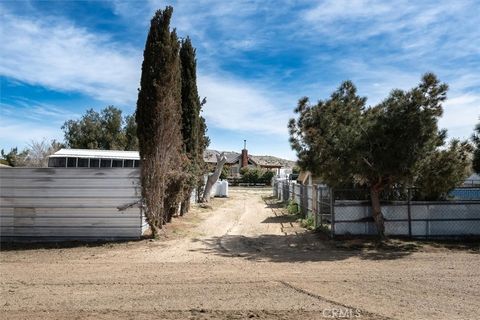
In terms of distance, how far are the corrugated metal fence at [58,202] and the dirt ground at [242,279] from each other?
859mm

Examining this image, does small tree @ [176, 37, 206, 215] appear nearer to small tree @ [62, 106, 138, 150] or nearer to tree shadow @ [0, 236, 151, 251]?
tree shadow @ [0, 236, 151, 251]

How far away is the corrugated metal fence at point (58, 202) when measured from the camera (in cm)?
1269

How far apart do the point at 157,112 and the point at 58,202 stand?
4047mm

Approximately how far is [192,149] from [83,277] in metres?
12.7

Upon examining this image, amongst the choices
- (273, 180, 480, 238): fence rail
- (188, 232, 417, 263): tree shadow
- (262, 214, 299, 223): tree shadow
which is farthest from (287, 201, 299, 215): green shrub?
(273, 180, 480, 238): fence rail

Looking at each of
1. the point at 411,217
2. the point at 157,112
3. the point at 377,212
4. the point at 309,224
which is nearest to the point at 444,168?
the point at 411,217

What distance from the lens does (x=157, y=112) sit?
13.1 m

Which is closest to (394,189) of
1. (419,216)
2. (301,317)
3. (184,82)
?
(419,216)

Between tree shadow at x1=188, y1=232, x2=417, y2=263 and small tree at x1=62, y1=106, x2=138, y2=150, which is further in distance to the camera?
small tree at x1=62, y1=106, x2=138, y2=150

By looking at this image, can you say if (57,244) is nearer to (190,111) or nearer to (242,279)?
(242,279)

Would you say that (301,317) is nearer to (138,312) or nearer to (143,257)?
(138,312)

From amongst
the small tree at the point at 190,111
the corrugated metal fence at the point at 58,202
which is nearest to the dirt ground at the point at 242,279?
the corrugated metal fence at the point at 58,202

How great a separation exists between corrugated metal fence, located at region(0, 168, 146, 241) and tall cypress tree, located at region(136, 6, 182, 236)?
790 millimetres

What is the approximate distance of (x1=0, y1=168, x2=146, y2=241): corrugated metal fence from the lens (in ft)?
41.6
